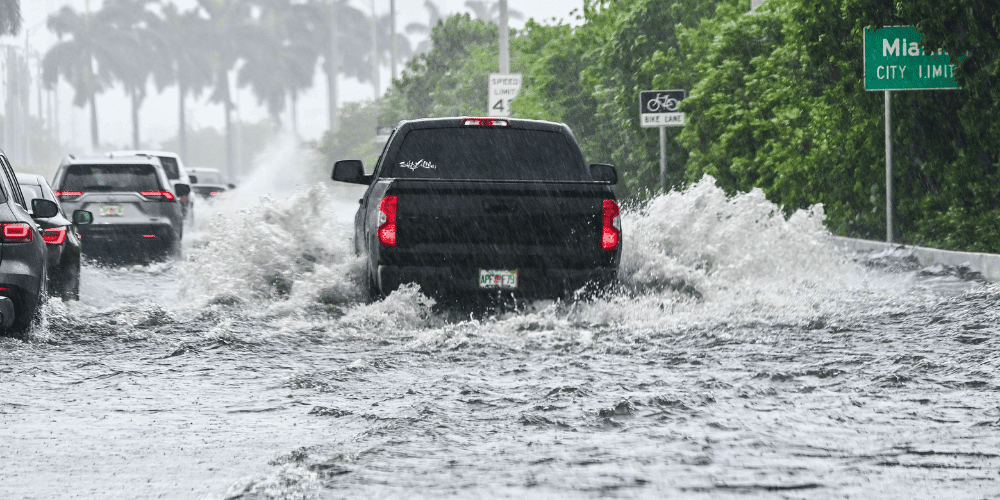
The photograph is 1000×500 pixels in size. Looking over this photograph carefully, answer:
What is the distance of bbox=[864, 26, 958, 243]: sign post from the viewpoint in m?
17.1

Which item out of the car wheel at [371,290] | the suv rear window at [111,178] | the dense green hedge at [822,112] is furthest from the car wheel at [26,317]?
the dense green hedge at [822,112]

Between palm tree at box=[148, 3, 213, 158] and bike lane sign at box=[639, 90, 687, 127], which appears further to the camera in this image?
palm tree at box=[148, 3, 213, 158]

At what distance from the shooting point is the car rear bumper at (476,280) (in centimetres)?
1081

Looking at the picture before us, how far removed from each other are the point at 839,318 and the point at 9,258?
613 cm

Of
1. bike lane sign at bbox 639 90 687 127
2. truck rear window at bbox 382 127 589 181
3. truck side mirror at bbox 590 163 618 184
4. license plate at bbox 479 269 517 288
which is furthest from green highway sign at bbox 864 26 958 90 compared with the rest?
license plate at bbox 479 269 517 288

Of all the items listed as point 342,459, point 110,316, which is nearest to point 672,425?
point 342,459

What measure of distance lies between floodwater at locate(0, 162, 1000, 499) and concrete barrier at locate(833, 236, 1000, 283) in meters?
0.44

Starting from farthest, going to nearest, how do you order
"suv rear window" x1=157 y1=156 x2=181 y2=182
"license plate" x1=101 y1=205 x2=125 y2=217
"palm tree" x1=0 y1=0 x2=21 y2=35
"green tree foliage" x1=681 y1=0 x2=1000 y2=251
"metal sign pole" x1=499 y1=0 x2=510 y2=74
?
"palm tree" x1=0 y1=0 x2=21 y2=35, "metal sign pole" x1=499 y1=0 x2=510 y2=74, "suv rear window" x1=157 y1=156 x2=181 y2=182, "license plate" x1=101 y1=205 x2=125 y2=217, "green tree foliage" x1=681 y1=0 x2=1000 y2=251

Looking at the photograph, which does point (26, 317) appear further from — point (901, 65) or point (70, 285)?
point (901, 65)

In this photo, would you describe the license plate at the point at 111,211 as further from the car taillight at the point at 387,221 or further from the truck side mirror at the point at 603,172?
the car taillight at the point at 387,221

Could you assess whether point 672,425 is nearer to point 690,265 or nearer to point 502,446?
point 502,446

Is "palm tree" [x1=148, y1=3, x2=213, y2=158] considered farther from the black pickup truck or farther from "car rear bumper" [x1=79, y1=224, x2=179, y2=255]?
the black pickup truck

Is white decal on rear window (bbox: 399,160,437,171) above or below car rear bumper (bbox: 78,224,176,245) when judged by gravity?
above

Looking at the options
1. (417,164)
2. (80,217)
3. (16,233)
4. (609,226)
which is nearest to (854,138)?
(417,164)
